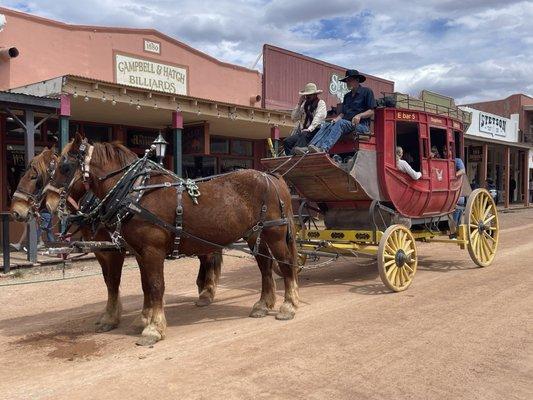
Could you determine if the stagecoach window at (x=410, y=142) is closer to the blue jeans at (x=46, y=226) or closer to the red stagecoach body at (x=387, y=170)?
the red stagecoach body at (x=387, y=170)

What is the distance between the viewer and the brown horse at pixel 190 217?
5043 mm

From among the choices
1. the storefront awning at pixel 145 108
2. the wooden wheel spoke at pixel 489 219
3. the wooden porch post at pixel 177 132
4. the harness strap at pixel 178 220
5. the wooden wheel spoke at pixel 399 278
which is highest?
the storefront awning at pixel 145 108

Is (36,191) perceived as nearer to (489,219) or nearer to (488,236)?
(488,236)

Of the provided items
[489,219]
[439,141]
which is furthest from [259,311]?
[489,219]

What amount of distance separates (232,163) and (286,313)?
39.9 feet

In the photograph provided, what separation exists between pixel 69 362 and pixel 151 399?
123 centimetres

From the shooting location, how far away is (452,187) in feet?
29.5

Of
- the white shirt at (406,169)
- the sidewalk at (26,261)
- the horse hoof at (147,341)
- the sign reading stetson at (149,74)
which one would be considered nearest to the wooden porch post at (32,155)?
the sidewalk at (26,261)

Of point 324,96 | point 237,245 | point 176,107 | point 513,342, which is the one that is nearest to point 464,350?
point 513,342

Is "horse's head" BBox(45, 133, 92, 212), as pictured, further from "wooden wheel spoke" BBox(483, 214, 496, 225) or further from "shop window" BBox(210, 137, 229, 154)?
"shop window" BBox(210, 137, 229, 154)

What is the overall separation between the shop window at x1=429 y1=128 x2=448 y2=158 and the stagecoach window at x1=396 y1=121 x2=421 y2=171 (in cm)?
27

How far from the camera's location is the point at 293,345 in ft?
15.9

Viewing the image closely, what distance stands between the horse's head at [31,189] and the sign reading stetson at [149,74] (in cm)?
847

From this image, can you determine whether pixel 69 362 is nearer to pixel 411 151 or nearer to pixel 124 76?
pixel 411 151
